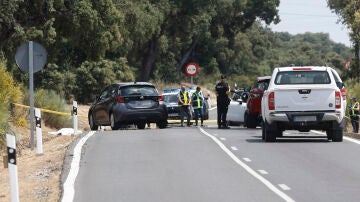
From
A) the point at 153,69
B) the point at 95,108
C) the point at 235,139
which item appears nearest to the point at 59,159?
the point at 235,139

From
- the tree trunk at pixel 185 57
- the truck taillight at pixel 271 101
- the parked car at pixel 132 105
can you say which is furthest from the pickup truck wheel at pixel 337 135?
the tree trunk at pixel 185 57

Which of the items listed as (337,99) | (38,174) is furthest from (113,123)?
(38,174)

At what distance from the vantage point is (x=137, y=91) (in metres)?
27.9

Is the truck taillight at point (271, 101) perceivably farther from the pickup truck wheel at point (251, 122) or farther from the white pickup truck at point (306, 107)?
the pickup truck wheel at point (251, 122)

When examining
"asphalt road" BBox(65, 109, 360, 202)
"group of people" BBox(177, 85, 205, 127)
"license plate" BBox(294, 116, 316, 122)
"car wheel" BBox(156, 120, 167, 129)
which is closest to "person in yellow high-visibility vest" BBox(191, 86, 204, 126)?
"group of people" BBox(177, 85, 205, 127)

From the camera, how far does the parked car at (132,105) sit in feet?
90.5

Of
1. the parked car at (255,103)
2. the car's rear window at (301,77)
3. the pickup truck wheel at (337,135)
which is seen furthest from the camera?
the parked car at (255,103)

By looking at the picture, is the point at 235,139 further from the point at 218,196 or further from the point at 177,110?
the point at 177,110

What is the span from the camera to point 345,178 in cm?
1426

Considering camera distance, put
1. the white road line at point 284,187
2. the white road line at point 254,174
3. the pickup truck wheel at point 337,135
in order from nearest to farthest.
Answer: the white road line at point 254,174 → the white road line at point 284,187 → the pickup truck wheel at point 337,135

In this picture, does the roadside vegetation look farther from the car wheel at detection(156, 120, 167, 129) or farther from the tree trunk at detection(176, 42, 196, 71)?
the car wheel at detection(156, 120, 167, 129)

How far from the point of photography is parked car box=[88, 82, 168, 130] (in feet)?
90.5

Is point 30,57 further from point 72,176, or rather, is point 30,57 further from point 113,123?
point 113,123

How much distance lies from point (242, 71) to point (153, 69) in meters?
23.5
